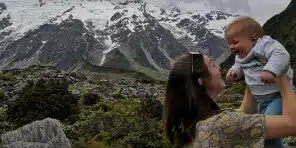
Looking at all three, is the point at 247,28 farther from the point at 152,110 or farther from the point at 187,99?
the point at 152,110

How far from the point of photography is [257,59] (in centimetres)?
303

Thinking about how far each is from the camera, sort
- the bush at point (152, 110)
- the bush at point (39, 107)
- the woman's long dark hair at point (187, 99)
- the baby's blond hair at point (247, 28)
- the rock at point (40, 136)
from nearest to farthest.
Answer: the woman's long dark hair at point (187, 99) → the baby's blond hair at point (247, 28) → the rock at point (40, 136) → the bush at point (39, 107) → the bush at point (152, 110)

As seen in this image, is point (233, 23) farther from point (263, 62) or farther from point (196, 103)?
point (196, 103)

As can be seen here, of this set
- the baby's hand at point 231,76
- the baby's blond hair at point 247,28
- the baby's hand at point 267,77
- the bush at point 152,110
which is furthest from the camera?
the bush at point 152,110

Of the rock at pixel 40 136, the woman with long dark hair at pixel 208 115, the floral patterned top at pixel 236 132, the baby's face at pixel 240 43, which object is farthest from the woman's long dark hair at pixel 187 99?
the rock at pixel 40 136

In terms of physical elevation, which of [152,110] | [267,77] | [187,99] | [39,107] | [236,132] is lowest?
[152,110]

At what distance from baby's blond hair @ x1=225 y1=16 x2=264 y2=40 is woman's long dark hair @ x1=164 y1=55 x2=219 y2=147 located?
31 centimetres

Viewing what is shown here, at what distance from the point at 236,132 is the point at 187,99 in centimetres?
36

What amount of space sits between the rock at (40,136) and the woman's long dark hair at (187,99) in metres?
8.71

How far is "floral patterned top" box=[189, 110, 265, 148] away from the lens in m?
2.74

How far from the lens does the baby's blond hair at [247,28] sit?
3.08 m

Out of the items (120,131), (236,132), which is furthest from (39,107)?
(236,132)

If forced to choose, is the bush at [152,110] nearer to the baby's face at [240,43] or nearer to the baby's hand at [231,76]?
the baby's hand at [231,76]

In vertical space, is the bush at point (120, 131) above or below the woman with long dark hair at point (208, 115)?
below
